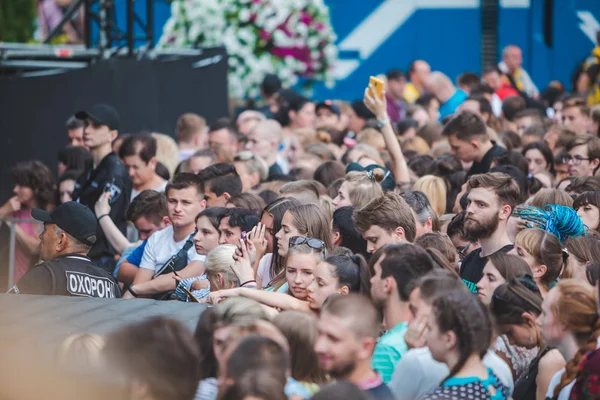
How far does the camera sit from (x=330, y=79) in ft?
57.8

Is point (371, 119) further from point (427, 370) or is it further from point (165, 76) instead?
point (427, 370)

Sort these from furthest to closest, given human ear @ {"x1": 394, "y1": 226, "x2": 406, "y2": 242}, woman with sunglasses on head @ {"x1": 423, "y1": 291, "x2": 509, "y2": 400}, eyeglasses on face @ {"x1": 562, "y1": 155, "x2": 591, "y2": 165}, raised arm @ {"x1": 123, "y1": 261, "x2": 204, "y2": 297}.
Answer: eyeglasses on face @ {"x1": 562, "y1": 155, "x2": 591, "y2": 165} → raised arm @ {"x1": 123, "y1": 261, "x2": 204, "y2": 297} → human ear @ {"x1": 394, "y1": 226, "x2": 406, "y2": 242} → woman with sunglasses on head @ {"x1": 423, "y1": 291, "x2": 509, "y2": 400}

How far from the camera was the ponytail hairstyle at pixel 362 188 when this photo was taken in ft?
24.8

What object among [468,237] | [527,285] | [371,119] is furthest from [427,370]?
[371,119]

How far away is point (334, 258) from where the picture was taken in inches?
228

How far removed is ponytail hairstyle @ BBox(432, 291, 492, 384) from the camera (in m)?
4.46

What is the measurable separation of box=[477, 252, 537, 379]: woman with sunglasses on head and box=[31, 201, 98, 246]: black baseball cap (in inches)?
97.6

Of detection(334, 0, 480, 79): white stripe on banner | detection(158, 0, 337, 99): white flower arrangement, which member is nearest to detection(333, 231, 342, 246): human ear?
detection(158, 0, 337, 99): white flower arrangement

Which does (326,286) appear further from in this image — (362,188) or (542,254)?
(362,188)

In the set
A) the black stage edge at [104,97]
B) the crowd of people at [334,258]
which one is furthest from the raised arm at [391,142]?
the black stage edge at [104,97]

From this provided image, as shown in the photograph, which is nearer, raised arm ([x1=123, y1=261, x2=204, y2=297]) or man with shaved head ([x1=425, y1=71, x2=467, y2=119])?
raised arm ([x1=123, y1=261, x2=204, y2=297])

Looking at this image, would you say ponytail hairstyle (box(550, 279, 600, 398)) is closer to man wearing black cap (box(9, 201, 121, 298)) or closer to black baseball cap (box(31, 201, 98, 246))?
man wearing black cap (box(9, 201, 121, 298))

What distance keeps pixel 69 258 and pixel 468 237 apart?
2470 mm

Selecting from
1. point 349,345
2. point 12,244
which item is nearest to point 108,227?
point 12,244
